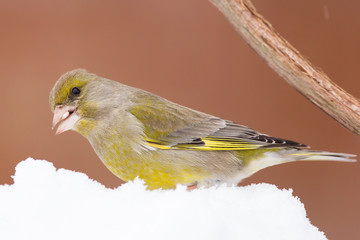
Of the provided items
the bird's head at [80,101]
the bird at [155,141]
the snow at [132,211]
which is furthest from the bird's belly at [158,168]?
the snow at [132,211]

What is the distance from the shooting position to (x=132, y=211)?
74cm

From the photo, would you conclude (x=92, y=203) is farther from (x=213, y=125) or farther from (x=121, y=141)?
(x=213, y=125)

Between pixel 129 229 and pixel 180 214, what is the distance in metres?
0.08

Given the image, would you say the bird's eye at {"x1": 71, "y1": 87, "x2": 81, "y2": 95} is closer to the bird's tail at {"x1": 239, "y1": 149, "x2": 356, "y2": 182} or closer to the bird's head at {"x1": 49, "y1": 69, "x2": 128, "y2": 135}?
the bird's head at {"x1": 49, "y1": 69, "x2": 128, "y2": 135}

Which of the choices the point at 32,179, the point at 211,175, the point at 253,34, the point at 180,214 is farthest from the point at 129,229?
the point at 253,34

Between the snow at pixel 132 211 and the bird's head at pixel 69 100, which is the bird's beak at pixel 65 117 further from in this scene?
the snow at pixel 132 211

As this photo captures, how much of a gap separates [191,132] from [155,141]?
0.11 m

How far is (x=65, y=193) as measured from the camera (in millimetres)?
809

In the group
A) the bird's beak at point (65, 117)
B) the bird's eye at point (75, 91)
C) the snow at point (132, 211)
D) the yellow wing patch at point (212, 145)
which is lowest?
the snow at point (132, 211)

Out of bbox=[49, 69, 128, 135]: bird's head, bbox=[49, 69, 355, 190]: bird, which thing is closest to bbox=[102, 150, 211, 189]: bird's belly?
→ bbox=[49, 69, 355, 190]: bird

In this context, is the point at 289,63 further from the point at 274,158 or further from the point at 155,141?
the point at 155,141

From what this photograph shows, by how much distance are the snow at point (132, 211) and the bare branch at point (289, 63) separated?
27 cm

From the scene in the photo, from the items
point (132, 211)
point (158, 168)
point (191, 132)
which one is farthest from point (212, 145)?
point (132, 211)

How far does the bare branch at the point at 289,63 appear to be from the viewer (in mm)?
1022
